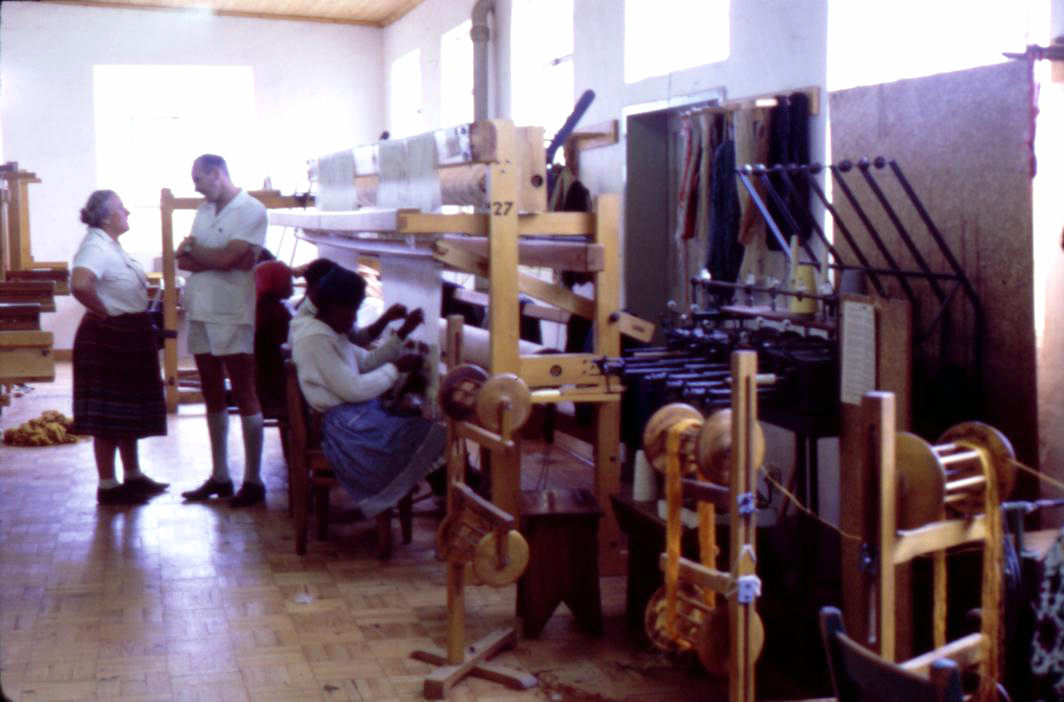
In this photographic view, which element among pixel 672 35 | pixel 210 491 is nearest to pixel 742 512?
pixel 210 491

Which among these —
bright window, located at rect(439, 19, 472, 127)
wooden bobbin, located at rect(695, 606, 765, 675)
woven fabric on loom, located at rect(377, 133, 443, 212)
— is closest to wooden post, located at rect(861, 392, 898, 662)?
wooden bobbin, located at rect(695, 606, 765, 675)

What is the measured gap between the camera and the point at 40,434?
7.09 m

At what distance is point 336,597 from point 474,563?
114 cm

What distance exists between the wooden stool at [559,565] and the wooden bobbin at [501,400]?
0.62m

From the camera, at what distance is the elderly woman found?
5.39 m

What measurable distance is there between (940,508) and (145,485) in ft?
14.6

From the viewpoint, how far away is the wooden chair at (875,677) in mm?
1617

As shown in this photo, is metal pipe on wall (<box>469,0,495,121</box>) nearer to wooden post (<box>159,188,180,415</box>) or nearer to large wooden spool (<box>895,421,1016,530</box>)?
wooden post (<box>159,188,180,415</box>)

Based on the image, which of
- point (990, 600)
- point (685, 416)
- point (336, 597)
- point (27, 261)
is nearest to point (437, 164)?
point (336, 597)

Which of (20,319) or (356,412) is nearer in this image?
(20,319)

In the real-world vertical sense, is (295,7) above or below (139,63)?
above

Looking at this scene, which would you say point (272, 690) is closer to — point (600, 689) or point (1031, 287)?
point (600, 689)

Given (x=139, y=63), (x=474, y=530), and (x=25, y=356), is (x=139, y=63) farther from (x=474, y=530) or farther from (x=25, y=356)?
(x=474, y=530)

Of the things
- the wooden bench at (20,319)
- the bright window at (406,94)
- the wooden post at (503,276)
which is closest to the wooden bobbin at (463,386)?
the wooden post at (503,276)
